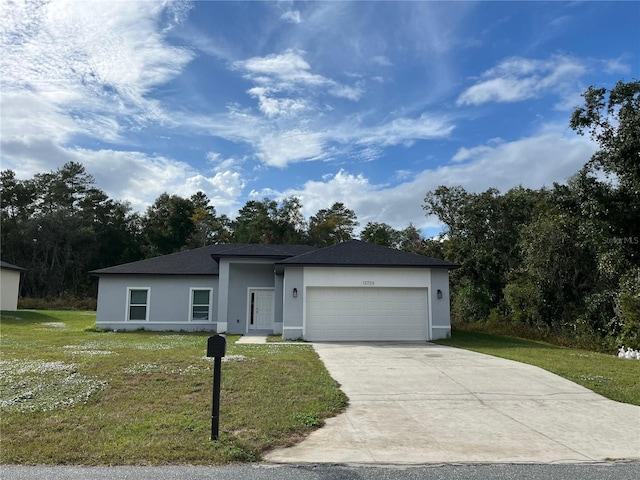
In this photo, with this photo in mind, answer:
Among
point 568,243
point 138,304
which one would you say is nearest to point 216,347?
point 138,304

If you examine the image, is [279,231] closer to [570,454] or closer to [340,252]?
[340,252]

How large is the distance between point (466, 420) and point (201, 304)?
52.3 feet

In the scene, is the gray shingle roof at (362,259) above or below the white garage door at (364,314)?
above

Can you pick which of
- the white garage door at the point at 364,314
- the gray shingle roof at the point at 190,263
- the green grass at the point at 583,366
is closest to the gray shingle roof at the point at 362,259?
the white garage door at the point at 364,314

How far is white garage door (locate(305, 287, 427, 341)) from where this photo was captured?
16391mm

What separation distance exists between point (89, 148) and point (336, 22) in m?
10.5

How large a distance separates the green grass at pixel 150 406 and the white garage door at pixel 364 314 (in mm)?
5717

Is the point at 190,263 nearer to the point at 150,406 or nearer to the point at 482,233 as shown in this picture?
the point at 150,406

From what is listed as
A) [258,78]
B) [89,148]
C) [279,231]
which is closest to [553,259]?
[258,78]

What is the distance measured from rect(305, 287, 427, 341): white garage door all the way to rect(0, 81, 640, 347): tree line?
6.62 m

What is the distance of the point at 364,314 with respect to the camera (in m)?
16.5

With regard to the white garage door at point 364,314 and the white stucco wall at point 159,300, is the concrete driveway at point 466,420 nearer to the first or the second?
the white garage door at point 364,314

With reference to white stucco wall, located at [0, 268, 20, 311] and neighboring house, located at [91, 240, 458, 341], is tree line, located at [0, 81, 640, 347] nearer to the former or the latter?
neighboring house, located at [91, 240, 458, 341]

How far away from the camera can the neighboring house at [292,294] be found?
54.0ft
